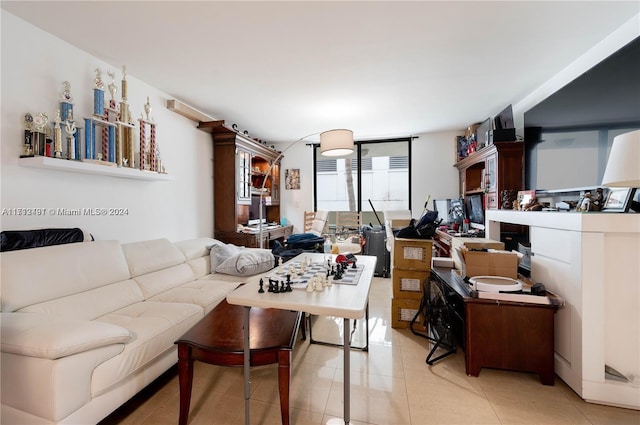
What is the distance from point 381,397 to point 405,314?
1014 millimetres

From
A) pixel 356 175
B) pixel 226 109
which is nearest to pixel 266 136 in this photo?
pixel 226 109

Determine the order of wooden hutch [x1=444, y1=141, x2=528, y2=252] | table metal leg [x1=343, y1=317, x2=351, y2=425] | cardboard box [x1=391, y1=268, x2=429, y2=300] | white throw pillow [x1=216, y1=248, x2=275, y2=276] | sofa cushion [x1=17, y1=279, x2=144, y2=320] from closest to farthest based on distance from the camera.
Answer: table metal leg [x1=343, y1=317, x2=351, y2=425] < sofa cushion [x1=17, y1=279, x2=144, y2=320] < cardboard box [x1=391, y1=268, x2=429, y2=300] < white throw pillow [x1=216, y1=248, x2=275, y2=276] < wooden hutch [x1=444, y1=141, x2=528, y2=252]

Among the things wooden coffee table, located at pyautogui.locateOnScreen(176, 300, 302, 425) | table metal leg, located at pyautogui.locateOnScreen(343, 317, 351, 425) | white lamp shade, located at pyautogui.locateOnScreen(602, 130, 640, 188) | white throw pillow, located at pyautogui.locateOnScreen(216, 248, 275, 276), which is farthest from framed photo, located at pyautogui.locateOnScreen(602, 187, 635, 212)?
white throw pillow, located at pyautogui.locateOnScreen(216, 248, 275, 276)

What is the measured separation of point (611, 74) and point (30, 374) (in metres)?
3.81

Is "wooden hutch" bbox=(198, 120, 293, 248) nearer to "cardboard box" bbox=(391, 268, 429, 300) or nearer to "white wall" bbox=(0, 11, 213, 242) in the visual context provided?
"white wall" bbox=(0, 11, 213, 242)

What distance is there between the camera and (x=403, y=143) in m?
5.33

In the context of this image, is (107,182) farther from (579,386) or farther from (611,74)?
(611,74)

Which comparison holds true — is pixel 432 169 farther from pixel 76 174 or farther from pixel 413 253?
pixel 76 174

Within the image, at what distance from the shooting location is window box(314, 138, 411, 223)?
5.38m

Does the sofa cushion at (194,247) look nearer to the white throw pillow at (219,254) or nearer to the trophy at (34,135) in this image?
the white throw pillow at (219,254)

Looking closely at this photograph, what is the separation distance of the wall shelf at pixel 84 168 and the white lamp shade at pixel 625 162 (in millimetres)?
3425

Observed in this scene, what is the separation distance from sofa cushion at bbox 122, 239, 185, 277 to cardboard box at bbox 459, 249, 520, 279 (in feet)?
8.86

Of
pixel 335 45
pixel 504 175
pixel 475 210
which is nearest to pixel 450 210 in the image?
pixel 475 210

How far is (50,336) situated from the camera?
1.18 metres
